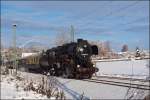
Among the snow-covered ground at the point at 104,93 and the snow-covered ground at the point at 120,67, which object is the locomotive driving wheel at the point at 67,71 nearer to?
the snow-covered ground at the point at 104,93

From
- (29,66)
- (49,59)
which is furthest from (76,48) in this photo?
(29,66)

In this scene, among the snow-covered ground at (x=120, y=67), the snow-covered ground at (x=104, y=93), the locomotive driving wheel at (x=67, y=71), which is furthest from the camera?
the snow-covered ground at (x=120, y=67)

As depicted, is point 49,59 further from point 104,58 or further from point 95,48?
point 104,58


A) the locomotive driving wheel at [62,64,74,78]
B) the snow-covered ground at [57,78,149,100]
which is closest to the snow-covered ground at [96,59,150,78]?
the locomotive driving wheel at [62,64,74,78]

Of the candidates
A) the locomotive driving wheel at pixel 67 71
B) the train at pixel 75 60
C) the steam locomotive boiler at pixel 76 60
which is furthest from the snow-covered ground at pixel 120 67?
the locomotive driving wheel at pixel 67 71

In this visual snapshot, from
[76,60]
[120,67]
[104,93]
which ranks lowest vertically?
[104,93]

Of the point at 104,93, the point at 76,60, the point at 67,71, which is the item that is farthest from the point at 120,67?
the point at 104,93

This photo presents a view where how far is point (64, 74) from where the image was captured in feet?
Result: 111

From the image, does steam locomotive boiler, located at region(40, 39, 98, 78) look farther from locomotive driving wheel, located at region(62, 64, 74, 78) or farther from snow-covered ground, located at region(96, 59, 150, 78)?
snow-covered ground, located at region(96, 59, 150, 78)

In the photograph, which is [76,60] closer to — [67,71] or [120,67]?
[67,71]

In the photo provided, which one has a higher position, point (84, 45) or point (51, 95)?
point (84, 45)

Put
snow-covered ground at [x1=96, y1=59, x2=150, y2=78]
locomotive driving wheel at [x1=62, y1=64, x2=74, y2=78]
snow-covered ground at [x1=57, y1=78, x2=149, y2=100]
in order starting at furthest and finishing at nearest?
snow-covered ground at [x1=96, y1=59, x2=150, y2=78]
locomotive driving wheel at [x1=62, y1=64, x2=74, y2=78]
snow-covered ground at [x1=57, y1=78, x2=149, y2=100]

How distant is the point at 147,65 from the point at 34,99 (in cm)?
3473

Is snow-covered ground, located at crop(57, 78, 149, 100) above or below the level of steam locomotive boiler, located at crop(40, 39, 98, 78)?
below
